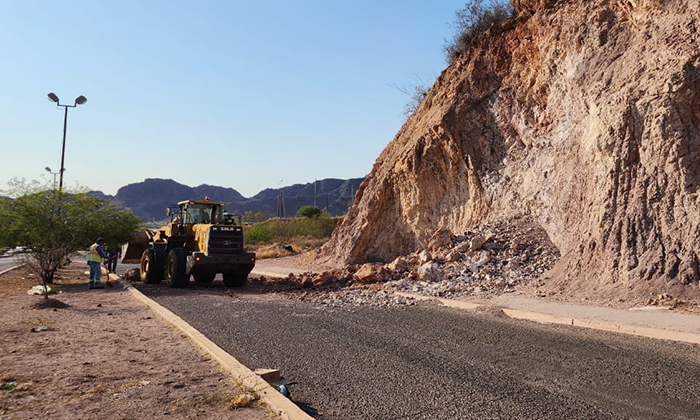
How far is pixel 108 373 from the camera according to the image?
6.25 metres

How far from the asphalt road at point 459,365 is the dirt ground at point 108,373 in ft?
2.35

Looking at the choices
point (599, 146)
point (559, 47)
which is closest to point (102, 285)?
point (599, 146)

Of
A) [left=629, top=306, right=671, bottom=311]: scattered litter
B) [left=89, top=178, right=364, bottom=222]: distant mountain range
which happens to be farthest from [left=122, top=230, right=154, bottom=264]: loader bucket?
[left=89, top=178, right=364, bottom=222]: distant mountain range

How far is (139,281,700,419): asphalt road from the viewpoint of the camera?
203 inches

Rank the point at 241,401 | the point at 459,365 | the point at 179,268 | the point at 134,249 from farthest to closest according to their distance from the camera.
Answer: the point at 134,249
the point at 179,268
the point at 459,365
the point at 241,401

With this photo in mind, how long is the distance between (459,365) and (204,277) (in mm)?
12966

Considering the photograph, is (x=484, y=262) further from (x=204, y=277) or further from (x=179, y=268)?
(x=179, y=268)

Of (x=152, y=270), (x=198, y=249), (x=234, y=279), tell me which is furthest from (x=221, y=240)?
(x=152, y=270)

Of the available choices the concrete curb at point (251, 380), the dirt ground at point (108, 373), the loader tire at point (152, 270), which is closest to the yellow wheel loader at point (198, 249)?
the loader tire at point (152, 270)

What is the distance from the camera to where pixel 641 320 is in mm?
9469

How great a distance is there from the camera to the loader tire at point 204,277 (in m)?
17.2

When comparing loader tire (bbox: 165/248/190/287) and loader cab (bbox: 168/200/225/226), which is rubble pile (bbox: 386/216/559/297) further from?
loader tire (bbox: 165/248/190/287)

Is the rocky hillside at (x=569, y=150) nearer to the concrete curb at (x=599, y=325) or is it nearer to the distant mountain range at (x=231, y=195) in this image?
the concrete curb at (x=599, y=325)

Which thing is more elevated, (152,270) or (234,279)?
(152,270)
